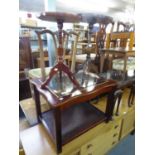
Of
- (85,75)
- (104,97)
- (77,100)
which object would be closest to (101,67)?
(104,97)

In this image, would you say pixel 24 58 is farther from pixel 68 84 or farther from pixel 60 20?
pixel 60 20

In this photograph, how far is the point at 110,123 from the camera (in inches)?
46.0

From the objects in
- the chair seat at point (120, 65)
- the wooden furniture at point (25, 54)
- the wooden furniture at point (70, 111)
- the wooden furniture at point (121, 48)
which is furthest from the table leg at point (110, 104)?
the wooden furniture at point (25, 54)

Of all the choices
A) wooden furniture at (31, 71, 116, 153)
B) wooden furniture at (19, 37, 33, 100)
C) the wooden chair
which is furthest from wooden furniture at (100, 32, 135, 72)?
wooden furniture at (19, 37, 33, 100)

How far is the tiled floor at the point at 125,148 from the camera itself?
134cm

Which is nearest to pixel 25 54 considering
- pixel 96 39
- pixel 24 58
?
pixel 24 58

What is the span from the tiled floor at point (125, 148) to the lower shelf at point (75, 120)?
1.53ft

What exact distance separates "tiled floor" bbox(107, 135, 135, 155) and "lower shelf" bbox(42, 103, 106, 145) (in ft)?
1.53

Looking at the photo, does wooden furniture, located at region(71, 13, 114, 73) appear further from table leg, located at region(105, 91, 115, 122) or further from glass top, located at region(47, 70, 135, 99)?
table leg, located at region(105, 91, 115, 122)

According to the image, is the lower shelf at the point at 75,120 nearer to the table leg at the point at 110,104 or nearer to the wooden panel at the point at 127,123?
the table leg at the point at 110,104
